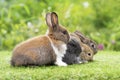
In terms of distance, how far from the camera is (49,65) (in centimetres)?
698

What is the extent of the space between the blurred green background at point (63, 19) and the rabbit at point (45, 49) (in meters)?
3.02

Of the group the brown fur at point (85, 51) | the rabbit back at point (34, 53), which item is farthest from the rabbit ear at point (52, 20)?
the brown fur at point (85, 51)

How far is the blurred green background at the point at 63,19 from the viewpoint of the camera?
1027 centimetres

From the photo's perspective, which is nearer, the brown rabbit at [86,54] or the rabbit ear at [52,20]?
the rabbit ear at [52,20]

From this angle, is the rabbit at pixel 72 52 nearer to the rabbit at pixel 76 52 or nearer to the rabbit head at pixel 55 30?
the rabbit at pixel 76 52

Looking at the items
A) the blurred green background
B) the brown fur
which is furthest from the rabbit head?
the blurred green background

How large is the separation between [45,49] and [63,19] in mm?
3591

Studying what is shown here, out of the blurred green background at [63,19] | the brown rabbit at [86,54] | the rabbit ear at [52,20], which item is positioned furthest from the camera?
the blurred green background at [63,19]

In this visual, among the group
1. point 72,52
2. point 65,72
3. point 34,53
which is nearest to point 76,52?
point 72,52

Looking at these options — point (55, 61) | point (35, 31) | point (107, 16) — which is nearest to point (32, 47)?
point (55, 61)

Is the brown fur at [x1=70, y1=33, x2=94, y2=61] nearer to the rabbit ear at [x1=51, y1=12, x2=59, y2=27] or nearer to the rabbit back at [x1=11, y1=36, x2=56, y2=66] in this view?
the rabbit ear at [x1=51, y1=12, x2=59, y2=27]

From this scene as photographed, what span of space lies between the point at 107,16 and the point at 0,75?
6.34 metres

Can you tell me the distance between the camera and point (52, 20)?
7023 millimetres

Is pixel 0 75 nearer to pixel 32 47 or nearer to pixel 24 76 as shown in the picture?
pixel 24 76
